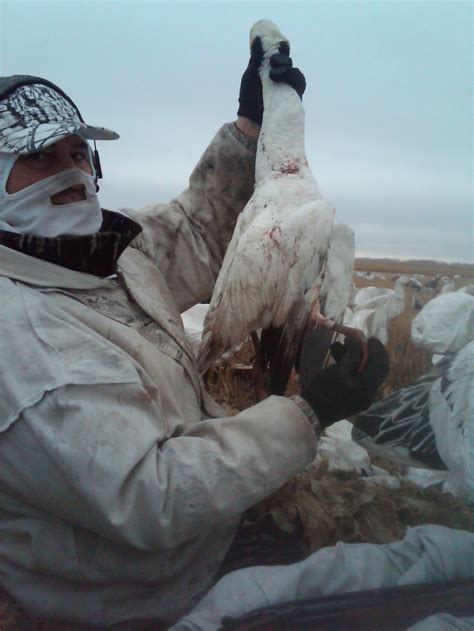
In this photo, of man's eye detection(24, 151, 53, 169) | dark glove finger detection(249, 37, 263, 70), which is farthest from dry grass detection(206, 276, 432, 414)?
man's eye detection(24, 151, 53, 169)

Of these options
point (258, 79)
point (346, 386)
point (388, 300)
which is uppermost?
point (258, 79)

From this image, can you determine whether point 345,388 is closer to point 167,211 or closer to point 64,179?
point 64,179

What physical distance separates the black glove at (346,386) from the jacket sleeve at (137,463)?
68 mm

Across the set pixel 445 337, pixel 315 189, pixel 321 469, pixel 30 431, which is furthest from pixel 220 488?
pixel 315 189

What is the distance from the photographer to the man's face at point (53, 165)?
5.75 feet

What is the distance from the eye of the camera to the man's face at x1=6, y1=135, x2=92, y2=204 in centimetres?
175

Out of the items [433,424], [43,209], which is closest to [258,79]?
[43,209]

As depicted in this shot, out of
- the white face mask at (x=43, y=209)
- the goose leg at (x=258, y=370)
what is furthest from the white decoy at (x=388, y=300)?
the white face mask at (x=43, y=209)

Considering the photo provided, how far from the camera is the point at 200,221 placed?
242 cm

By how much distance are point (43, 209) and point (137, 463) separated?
82 cm

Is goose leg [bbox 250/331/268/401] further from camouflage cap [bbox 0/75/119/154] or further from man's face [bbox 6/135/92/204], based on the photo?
camouflage cap [bbox 0/75/119/154]

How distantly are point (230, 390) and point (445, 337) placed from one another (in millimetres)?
856

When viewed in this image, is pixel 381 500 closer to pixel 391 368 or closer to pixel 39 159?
pixel 391 368

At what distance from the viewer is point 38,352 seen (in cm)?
147
